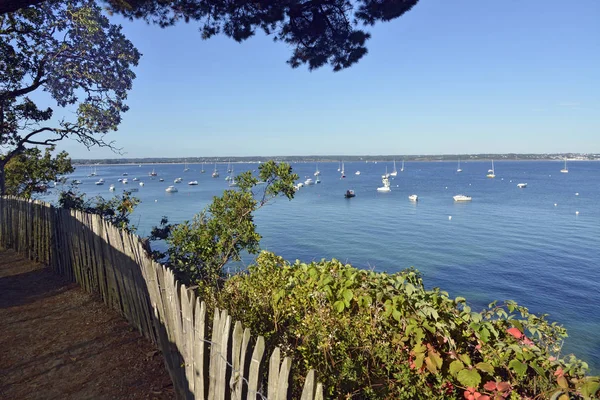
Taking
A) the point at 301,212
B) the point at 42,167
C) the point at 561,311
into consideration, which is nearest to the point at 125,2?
the point at 42,167

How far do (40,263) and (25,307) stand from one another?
2.87 metres

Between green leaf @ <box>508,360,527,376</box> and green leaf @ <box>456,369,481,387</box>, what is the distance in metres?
0.25

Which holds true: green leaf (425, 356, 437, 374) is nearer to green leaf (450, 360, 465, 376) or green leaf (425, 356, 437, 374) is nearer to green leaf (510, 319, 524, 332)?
green leaf (450, 360, 465, 376)

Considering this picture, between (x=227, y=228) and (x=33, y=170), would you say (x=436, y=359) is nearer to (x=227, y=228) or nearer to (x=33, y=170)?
(x=227, y=228)

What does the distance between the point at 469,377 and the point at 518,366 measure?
13.9 inches

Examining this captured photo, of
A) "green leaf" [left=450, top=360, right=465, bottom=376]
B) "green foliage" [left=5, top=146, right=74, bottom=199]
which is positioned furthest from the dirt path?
"green foliage" [left=5, top=146, right=74, bottom=199]

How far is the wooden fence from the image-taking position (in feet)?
7.47

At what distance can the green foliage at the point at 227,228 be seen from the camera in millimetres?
6703

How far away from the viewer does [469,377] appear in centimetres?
276

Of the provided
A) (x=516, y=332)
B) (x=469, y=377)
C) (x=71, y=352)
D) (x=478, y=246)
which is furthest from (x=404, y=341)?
(x=478, y=246)

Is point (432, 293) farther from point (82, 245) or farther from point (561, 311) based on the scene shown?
point (561, 311)

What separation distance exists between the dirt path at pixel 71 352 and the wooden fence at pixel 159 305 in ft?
0.78

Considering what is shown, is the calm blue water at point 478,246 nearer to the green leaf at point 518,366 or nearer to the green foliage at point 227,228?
the green foliage at point 227,228

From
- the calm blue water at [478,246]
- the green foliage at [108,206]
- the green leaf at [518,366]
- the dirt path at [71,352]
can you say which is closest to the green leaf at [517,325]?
the green leaf at [518,366]
